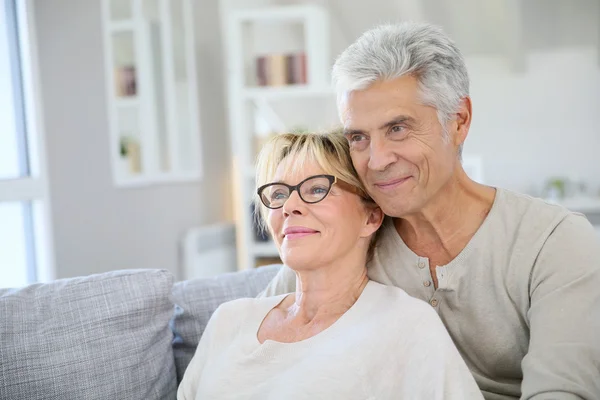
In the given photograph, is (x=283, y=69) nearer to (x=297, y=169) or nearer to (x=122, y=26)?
(x=122, y=26)

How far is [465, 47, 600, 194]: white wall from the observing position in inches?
233

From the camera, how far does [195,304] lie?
5.89ft

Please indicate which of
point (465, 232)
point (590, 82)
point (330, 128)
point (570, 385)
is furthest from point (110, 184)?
Answer: point (590, 82)

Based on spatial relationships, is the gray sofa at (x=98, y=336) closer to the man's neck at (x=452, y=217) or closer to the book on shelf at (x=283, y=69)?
the man's neck at (x=452, y=217)

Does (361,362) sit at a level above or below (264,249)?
above

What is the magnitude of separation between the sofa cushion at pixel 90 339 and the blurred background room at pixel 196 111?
629 millimetres

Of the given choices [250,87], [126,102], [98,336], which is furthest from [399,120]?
[250,87]

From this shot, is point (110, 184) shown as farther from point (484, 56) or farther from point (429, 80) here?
point (484, 56)

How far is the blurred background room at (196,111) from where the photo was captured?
3.12 meters

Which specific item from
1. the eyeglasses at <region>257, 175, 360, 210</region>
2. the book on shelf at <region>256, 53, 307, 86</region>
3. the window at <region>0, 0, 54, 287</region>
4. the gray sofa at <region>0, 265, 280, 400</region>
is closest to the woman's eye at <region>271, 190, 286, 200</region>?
the eyeglasses at <region>257, 175, 360, 210</region>

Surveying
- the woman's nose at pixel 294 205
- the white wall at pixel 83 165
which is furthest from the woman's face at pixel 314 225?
the white wall at pixel 83 165

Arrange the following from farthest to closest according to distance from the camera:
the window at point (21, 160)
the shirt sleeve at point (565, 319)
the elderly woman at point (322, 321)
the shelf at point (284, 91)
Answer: the shelf at point (284, 91), the window at point (21, 160), the elderly woman at point (322, 321), the shirt sleeve at point (565, 319)

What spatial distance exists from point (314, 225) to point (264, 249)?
315cm

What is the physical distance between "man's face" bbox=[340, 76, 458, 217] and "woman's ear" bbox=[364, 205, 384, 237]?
9 cm
